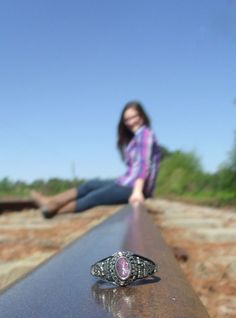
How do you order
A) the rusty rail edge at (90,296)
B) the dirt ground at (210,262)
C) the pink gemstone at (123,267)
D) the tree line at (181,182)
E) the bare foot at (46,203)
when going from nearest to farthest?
the rusty rail edge at (90,296) → the pink gemstone at (123,267) → the dirt ground at (210,262) → the bare foot at (46,203) → the tree line at (181,182)

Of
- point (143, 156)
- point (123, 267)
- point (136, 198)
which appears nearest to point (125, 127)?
point (143, 156)

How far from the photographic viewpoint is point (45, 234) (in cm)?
418

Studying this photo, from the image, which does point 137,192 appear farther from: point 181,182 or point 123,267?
point 181,182

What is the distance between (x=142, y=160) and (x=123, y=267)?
4542 millimetres

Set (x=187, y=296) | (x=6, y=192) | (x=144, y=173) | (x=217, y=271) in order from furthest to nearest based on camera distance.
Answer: (x=6, y=192) → (x=144, y=173) → (x=217, y=271) → (x=187, y=296)

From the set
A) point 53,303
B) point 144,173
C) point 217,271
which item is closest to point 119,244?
point 217,271

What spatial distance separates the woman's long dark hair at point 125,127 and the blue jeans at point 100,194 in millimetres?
375

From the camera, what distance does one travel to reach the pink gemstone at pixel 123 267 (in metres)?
1.05

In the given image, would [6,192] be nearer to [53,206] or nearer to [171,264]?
[53,206]

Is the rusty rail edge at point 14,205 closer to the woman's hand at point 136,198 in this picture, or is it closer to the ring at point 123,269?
the woman's hand at point 136,198

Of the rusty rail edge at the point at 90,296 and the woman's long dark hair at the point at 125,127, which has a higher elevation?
the woman's long dark hair at the point at 125,127

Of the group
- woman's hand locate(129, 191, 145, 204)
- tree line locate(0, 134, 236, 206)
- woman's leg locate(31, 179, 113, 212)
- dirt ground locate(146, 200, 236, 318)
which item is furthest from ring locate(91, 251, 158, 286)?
tree line locate(0, 134, 236, 206)

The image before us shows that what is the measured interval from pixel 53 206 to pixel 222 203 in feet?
26.6

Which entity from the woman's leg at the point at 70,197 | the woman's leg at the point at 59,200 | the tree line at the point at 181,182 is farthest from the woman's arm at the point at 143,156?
the tree line at the point at 181,182
